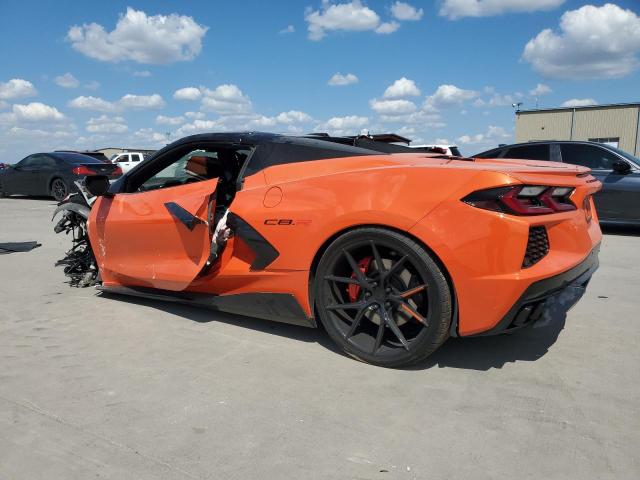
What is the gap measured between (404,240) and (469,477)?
3.91ft

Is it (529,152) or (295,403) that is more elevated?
(529,152)

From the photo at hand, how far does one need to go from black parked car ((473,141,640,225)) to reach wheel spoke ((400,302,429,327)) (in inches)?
245

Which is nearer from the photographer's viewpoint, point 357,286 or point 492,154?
point 357,286

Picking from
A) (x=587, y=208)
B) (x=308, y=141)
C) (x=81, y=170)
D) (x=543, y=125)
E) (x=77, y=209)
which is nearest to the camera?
(x=587, y=208)

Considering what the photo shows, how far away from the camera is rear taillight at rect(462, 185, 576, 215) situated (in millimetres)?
A: 2592

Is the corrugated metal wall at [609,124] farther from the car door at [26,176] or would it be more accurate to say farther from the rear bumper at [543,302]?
the rear bumper at [543,302]

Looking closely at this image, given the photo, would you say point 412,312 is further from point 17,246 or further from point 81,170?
point 81,170

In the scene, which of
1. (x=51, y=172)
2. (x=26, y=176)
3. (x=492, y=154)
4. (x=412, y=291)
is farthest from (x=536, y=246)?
(x=26, y=176)

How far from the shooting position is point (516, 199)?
2.61 metres

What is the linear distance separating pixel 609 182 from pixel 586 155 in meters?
0.57

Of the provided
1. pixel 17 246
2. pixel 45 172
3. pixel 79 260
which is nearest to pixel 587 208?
pixel 79 260

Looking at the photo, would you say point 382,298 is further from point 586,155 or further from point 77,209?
point 586,155

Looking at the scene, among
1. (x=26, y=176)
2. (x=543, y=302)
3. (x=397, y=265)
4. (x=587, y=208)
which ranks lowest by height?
(x=543, y=302)

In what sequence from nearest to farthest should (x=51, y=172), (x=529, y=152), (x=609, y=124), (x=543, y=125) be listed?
(x=529, y=152)
(x=51, y=172)
(x=609, y=124)
(x=543, y=125)
